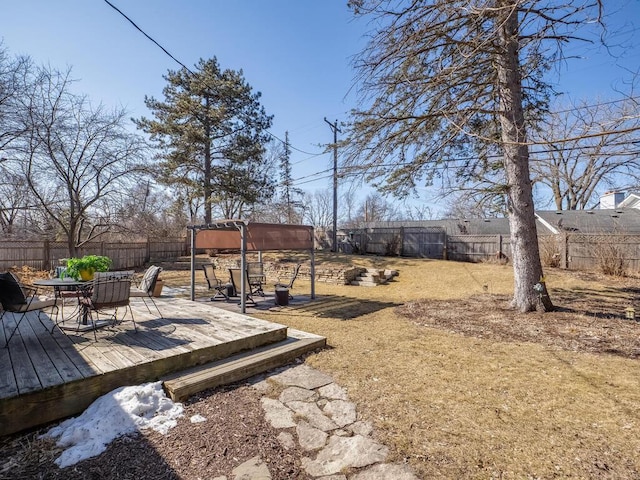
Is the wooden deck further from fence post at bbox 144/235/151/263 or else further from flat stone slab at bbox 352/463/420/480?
fence post at bbox 144/235/151/263

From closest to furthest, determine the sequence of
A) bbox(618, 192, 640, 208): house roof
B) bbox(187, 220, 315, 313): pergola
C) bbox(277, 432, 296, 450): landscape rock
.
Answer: bbox(277, 432, 296, 450): landscape rock, bbox(187, 220, 315, 313): pergola, bbox(618, 192, 640, 208): house roof

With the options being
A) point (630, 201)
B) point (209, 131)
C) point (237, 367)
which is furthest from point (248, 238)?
point (630, 201)

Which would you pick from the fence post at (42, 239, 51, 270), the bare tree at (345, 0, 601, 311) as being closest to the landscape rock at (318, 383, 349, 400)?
the bare tree at (345, 0, 601, 311)

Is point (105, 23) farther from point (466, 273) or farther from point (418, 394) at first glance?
point (466, 273)

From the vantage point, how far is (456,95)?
20.2 ft

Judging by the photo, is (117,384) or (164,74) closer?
(117,384)

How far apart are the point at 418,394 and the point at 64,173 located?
47.6ft

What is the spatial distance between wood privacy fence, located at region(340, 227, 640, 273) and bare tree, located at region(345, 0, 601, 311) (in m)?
6.50

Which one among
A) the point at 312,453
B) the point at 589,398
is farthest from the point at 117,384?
the point at 589,398

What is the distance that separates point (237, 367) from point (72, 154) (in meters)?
13.0

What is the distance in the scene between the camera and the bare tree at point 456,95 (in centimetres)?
498

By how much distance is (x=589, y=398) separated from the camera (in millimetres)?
2938

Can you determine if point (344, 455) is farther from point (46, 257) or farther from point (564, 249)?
point (46, 257)

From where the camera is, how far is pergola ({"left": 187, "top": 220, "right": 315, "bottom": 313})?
20.2ft
